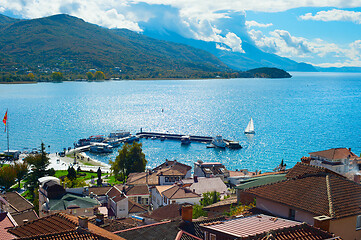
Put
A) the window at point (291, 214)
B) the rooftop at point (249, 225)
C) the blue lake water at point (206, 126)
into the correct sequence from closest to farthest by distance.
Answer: the rooftop at point (249, 225) < the window at point (291, 214) < the blue lake water at point (206, 126)

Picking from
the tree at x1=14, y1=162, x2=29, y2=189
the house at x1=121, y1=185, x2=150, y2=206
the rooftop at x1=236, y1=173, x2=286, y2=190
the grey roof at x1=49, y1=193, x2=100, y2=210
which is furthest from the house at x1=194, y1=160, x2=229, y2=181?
the rooftop at x1=236, y1=173, x2=286, y2=190

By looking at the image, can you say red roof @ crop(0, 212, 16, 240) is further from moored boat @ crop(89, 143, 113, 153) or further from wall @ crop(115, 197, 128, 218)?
moored boat @ crop(89, 143, 113, 153)

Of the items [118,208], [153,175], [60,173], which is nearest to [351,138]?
[153,175]

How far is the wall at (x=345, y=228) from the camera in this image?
12031 mm

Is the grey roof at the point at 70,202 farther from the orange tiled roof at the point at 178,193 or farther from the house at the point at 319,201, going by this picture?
the house at the point at 319,201

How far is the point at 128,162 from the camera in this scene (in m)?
62.1

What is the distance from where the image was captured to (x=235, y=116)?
505ft

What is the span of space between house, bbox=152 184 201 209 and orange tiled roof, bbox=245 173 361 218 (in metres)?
23.0

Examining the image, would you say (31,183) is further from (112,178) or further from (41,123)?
(41,123)

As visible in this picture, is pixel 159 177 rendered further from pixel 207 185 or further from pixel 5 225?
pixel 5 225

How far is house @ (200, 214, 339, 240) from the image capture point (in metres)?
10.6

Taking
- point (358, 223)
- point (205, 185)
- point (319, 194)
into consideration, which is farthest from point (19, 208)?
point (358, 223)

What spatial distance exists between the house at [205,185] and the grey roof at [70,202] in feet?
42.0

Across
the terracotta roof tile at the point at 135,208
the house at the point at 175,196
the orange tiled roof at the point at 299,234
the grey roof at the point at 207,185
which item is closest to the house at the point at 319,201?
the orange tiled roof at the point at 299,234
